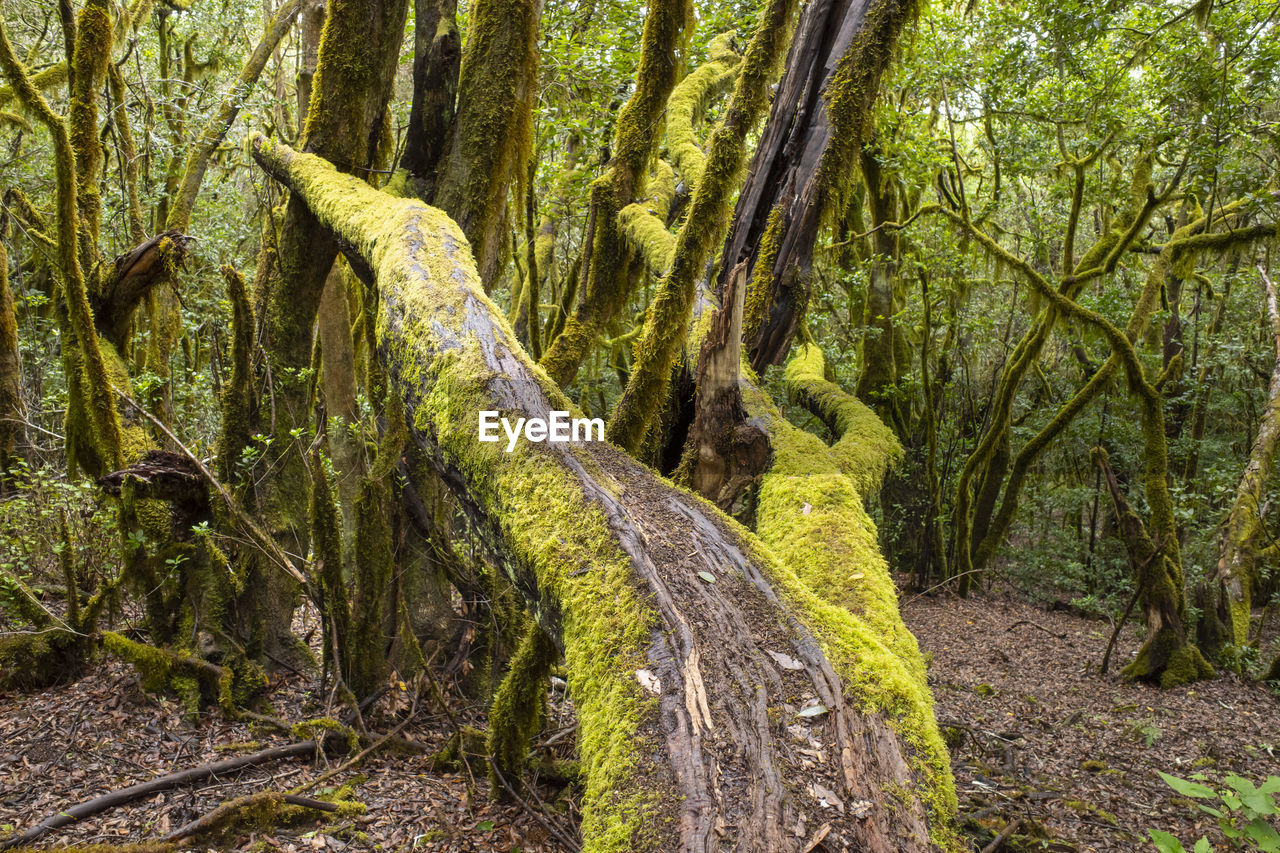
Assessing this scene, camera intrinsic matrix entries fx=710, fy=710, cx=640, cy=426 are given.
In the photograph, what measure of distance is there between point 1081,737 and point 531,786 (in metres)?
5.77

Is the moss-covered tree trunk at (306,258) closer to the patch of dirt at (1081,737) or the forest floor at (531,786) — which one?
the forest floor at (531,786)

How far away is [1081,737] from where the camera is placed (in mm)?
6883

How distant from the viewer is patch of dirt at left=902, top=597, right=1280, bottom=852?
5203mm

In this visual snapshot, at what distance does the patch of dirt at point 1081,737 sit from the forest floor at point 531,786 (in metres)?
0.02

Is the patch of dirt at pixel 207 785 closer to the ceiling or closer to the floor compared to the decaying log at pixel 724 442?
closer to the floor

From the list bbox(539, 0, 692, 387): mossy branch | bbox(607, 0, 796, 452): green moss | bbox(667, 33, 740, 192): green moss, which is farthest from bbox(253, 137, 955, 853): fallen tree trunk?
bbox(667, 33, 740, 192): green moss

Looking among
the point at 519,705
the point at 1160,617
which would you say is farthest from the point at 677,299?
the point at 1160,617

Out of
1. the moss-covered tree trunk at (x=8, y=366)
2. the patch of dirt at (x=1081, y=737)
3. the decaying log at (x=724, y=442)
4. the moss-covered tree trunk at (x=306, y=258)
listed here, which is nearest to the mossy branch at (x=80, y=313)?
the moss-covered tree trunk at (x=306, y=258)

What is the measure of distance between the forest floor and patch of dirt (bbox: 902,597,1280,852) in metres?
0.02

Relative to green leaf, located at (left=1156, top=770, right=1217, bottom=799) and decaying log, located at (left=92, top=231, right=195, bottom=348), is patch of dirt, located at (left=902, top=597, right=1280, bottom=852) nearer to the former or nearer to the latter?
green leaf, located at (left=1156, top=770, right=1217, bottom=799)

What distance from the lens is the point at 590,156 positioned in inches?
322

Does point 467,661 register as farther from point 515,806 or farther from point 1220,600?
point 1220,600

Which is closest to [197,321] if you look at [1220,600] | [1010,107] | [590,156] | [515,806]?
[590,156]

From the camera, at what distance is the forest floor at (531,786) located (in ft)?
12.2
